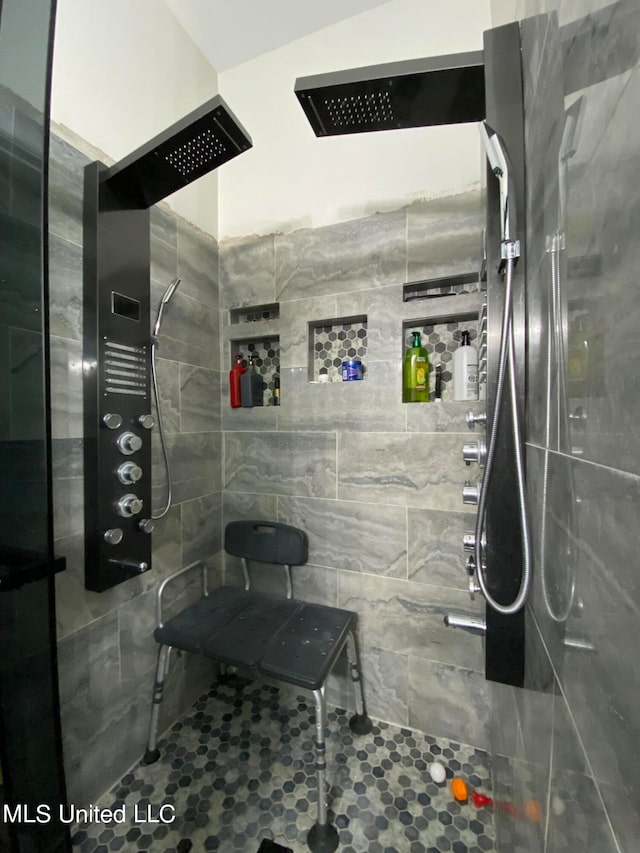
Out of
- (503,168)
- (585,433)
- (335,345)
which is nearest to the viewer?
Result: (585,433)

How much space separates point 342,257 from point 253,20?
43.4 inches

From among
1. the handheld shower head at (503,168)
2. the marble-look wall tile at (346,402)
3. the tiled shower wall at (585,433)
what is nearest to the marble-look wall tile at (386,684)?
the tiled shower wall at (585,433)

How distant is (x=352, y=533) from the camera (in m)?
1.33

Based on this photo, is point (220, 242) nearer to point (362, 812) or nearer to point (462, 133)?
point (462, 133)

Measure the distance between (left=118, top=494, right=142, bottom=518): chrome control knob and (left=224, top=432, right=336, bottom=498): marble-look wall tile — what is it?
0.53 m

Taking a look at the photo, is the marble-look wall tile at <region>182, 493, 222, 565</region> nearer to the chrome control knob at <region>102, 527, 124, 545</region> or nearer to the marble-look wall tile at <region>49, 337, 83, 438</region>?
the chrome control knob at <region>102, 527, 124, 545</region>

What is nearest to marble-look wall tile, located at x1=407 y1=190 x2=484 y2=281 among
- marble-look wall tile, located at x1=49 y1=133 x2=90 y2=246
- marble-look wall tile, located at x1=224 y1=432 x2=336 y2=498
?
marble-look wall tile, located at x1=224 y1=432 x2=336 y2=498

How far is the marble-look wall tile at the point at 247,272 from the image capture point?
4.80ft

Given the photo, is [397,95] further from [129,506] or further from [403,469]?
[129,506]

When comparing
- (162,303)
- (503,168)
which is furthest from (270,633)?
(503,168)

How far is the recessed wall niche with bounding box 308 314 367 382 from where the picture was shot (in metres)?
1.42

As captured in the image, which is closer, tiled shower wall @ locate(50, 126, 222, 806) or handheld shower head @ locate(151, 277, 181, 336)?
tiled shower wall @ locate(50, 126, 222, 806)

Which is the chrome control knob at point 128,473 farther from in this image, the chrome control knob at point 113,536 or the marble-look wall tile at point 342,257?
the marble-look wall tile at point 342,257

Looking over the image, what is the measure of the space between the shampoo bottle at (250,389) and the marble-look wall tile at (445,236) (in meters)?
0.80
